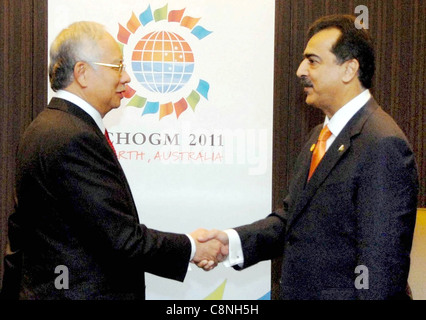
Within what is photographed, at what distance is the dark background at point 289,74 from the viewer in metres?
3.54

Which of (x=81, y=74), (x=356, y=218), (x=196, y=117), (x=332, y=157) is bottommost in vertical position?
(x=356, y=218)

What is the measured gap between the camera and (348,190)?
236cm

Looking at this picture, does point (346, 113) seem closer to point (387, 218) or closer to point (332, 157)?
point (332, 157)

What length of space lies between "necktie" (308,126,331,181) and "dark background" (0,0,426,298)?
976 mm

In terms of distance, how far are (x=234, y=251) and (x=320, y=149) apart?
0.66 metres

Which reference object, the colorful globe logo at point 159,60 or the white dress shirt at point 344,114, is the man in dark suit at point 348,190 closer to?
the white dress shirt at point 344,114

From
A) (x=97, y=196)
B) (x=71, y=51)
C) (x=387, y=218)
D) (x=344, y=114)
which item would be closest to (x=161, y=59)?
(x=71, y=51)

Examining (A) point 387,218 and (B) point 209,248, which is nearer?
(A) point 387,218

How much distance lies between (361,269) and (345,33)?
1010mm

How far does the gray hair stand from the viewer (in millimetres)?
2539

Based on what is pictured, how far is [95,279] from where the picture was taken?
231 centimetres

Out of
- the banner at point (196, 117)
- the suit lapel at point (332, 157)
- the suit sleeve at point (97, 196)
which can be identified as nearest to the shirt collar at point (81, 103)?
the suit sleeve at point (97, 196)

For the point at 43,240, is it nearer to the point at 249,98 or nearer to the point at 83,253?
the point at 83,253

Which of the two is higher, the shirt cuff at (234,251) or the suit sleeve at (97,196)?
the suit sleeve at (97,196)
